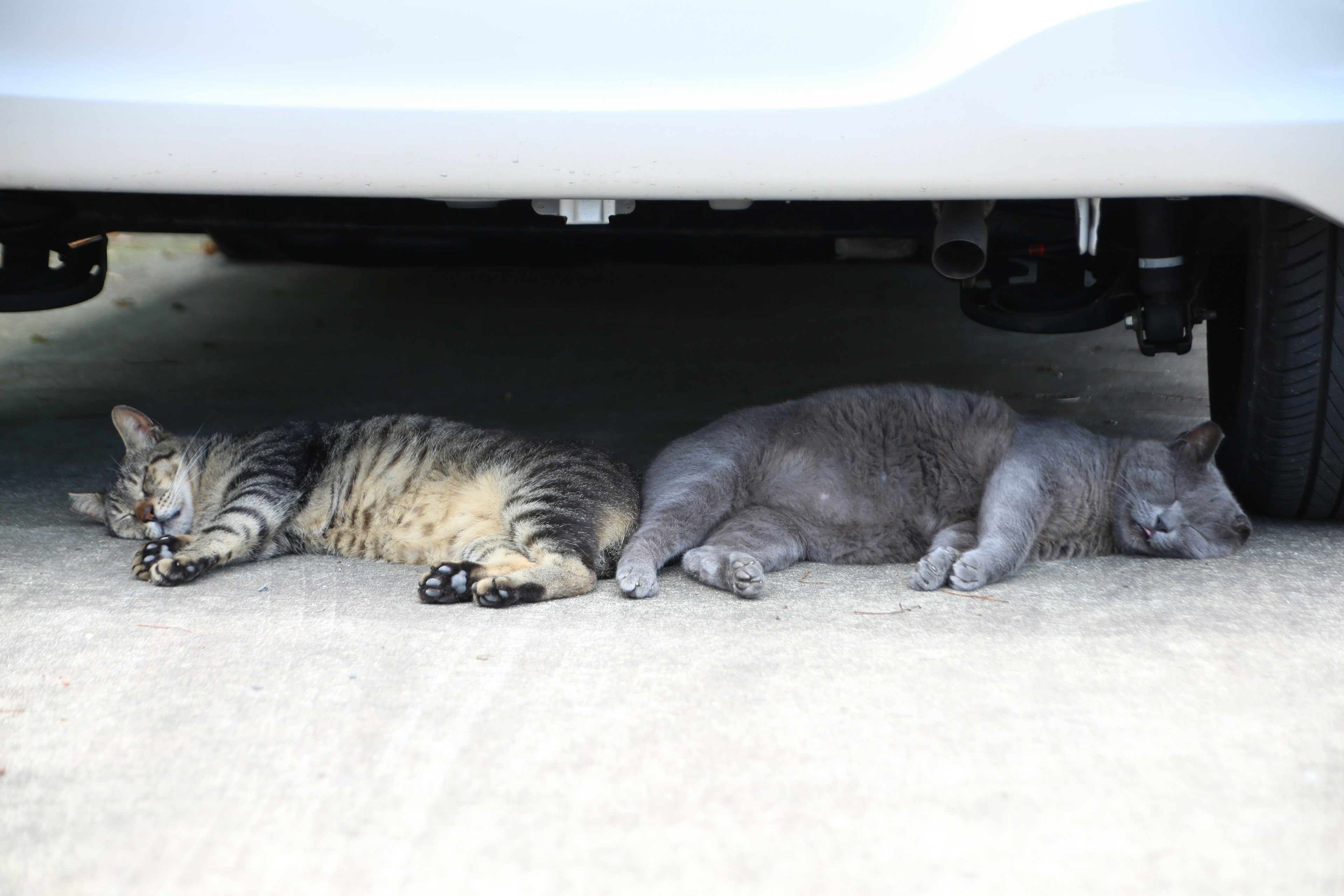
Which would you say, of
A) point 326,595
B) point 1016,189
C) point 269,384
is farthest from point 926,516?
point 269,384

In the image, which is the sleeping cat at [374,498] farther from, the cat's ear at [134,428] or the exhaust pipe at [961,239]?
the exhaust pipe at [961,239]

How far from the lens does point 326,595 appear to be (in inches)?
92.3

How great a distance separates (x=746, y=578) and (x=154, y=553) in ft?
4.50

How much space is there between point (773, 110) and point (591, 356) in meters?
2.96

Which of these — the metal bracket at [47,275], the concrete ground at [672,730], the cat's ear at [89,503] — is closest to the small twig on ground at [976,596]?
the concrete ground at [672,730]

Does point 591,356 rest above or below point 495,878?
above

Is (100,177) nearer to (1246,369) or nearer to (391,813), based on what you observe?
(391,813)

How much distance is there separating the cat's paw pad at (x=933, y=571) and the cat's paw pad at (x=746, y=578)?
1.16 feet

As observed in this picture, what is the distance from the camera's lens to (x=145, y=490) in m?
2.86

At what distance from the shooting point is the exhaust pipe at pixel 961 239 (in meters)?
2.16

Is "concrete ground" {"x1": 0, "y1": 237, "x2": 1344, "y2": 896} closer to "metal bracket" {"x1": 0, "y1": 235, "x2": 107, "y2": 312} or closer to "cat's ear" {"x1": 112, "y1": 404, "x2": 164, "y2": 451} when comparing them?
"cat's ear" {"x1": 112, "y1": 404, "x2": 164, "y2": 451}

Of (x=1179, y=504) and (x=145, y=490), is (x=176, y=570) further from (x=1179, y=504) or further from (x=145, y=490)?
(x=1179, y=504)

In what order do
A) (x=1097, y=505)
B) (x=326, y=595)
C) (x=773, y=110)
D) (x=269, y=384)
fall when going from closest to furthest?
1. (x=773, y=110)
2. (x=326, y=595)
3. (x=1097, y=505)
4. (x=269, y=384)

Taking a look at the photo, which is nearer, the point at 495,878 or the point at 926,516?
the point at 495,878
